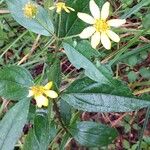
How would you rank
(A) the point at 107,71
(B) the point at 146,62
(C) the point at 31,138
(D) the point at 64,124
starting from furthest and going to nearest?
(B) the point at 146,62, (D) the point at 64,124, (C) the point at 31,138, (A) the point at 107,71

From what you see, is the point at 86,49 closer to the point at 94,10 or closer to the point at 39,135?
the point at 94,10

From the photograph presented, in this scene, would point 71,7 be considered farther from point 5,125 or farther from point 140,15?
point 140,15

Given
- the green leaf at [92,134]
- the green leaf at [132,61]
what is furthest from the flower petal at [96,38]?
the green leaf at [132,61]

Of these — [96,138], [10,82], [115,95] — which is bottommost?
[96,138]

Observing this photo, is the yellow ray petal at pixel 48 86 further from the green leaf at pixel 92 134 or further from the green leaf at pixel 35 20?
the green leaf at pixel 92 134

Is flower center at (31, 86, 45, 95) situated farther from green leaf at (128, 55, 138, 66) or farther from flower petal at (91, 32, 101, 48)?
green leaf at (128, 55, 138, 66)

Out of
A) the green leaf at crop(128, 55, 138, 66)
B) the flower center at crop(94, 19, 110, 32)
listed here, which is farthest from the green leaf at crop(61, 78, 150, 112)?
the green leaf at crop(128, 55, 138, 66)

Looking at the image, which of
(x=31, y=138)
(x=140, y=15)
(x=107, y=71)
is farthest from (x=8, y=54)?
(x=107, y=71)
